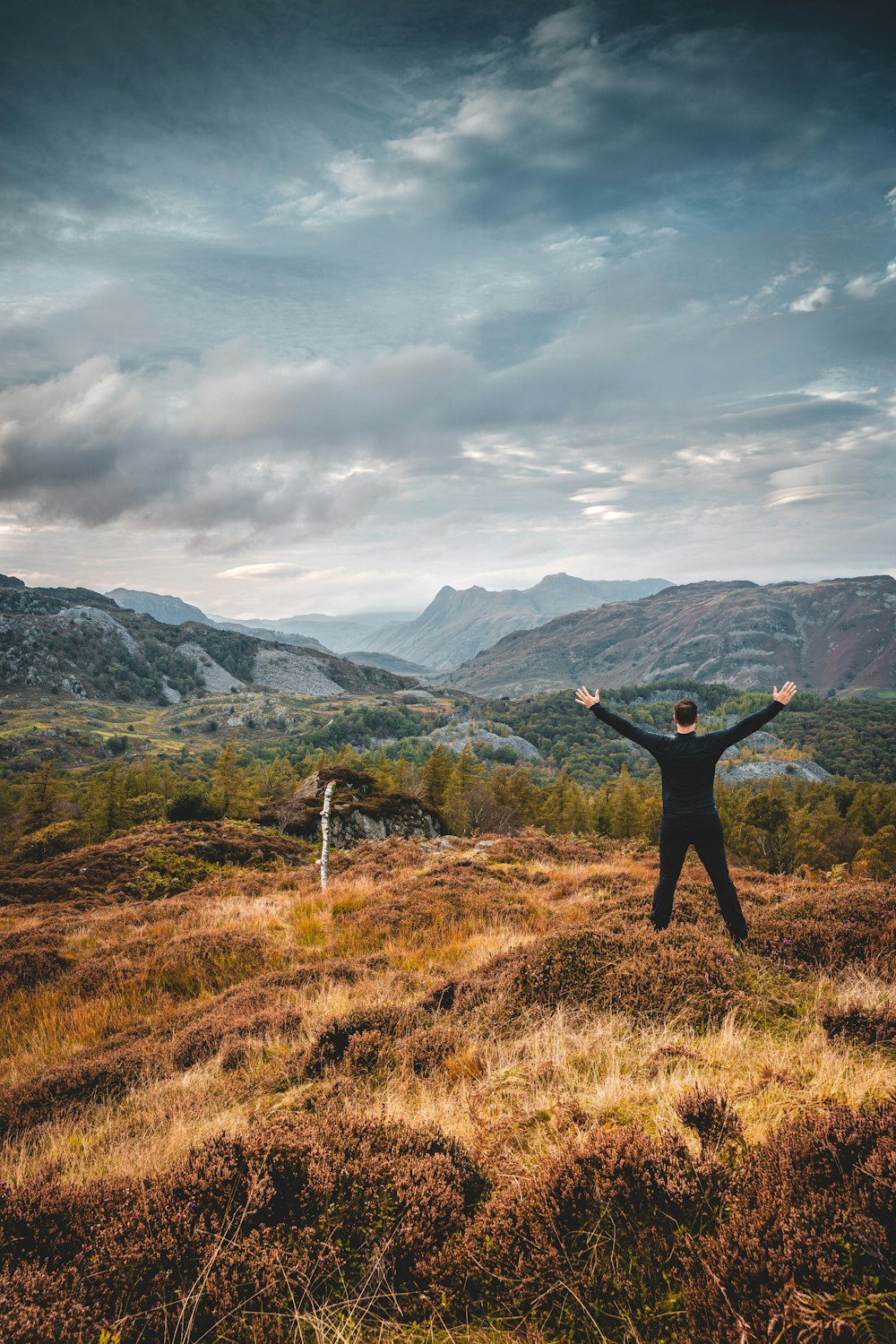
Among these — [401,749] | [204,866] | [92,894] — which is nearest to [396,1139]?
[92,894]

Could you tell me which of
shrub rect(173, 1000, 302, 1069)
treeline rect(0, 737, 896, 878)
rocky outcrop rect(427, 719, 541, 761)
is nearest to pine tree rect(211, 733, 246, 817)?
treeline rect(0, 737, 896, 878)

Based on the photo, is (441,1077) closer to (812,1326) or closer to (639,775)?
(812,1326)

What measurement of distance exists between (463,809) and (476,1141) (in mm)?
58353

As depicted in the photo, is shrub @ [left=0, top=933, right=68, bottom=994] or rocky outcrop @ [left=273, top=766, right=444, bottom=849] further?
rocky outcrop @ [left=273, top=766, right=444, bottom=849]

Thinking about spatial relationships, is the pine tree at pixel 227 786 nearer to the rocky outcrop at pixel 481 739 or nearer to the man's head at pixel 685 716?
the man's head at pixel 685 716

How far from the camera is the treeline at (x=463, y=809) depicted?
43.2m

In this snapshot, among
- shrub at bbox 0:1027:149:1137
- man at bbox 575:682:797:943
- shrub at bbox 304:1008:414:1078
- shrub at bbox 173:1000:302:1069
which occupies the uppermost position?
man at bbox 575:682:797:943

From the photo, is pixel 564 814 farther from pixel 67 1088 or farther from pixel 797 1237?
pixel 797 1237

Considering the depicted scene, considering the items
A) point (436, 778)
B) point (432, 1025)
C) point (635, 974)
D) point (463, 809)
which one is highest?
point (635, 974)

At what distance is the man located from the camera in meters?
6.77

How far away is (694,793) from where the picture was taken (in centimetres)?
679

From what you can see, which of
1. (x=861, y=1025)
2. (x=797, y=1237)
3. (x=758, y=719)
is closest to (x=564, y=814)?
(x=758, y=719)

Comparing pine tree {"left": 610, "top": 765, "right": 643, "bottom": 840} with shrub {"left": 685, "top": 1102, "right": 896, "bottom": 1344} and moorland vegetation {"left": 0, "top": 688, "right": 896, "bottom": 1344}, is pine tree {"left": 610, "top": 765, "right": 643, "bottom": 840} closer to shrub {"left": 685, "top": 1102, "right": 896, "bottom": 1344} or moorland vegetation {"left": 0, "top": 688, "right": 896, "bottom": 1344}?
moorland vegetation {"left": 0, "top": 688, "right": 896, "bottom": 1344}

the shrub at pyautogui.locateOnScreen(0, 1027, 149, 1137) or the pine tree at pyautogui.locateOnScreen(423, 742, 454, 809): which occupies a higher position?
the shrub at pyautogui.locateOnScreen(0, 1027, 149, 1137)
